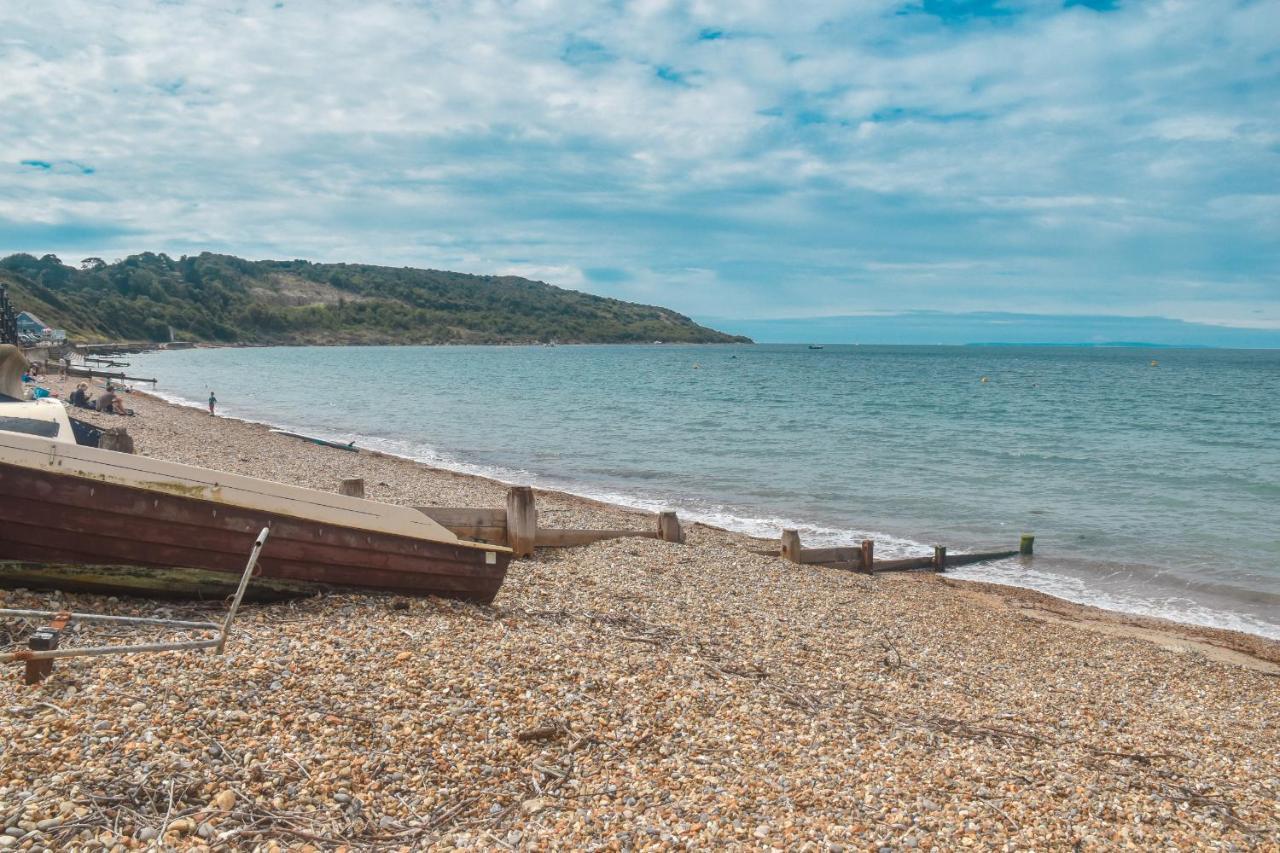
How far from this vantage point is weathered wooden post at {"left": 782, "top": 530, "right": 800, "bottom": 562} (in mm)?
15242

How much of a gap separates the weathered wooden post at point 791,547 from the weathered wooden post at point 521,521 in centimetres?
543

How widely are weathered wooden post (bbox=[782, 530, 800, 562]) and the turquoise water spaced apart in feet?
13.2

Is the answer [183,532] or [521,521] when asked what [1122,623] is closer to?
[521,521]

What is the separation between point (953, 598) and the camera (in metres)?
14.7

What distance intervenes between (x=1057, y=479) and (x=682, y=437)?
50.8 ft

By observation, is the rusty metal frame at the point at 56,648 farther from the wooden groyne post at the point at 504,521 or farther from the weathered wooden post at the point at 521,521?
the weathered wooden post at the point at 521,521

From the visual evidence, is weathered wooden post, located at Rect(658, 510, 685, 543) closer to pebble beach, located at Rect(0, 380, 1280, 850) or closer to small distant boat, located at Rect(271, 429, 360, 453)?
pebble beach, located at Rect(0, 380, 1280, 850)

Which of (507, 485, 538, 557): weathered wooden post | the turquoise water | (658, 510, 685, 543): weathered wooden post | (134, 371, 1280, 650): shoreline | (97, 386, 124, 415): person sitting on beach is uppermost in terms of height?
(97, 386, 124, 415): person sitting on beach

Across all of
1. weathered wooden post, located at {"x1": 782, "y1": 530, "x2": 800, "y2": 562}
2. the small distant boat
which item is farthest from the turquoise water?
weathered wooden post, located at {"x1": 782, "y1": 530, "x2": 800, "y2": 562}

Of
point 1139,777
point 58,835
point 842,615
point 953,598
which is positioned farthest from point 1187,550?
point 58,835

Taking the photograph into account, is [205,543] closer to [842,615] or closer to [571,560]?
[571,560]

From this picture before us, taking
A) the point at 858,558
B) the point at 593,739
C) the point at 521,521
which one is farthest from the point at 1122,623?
the point at 593,739

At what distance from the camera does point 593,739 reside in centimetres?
601

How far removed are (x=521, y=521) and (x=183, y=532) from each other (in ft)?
15.7
